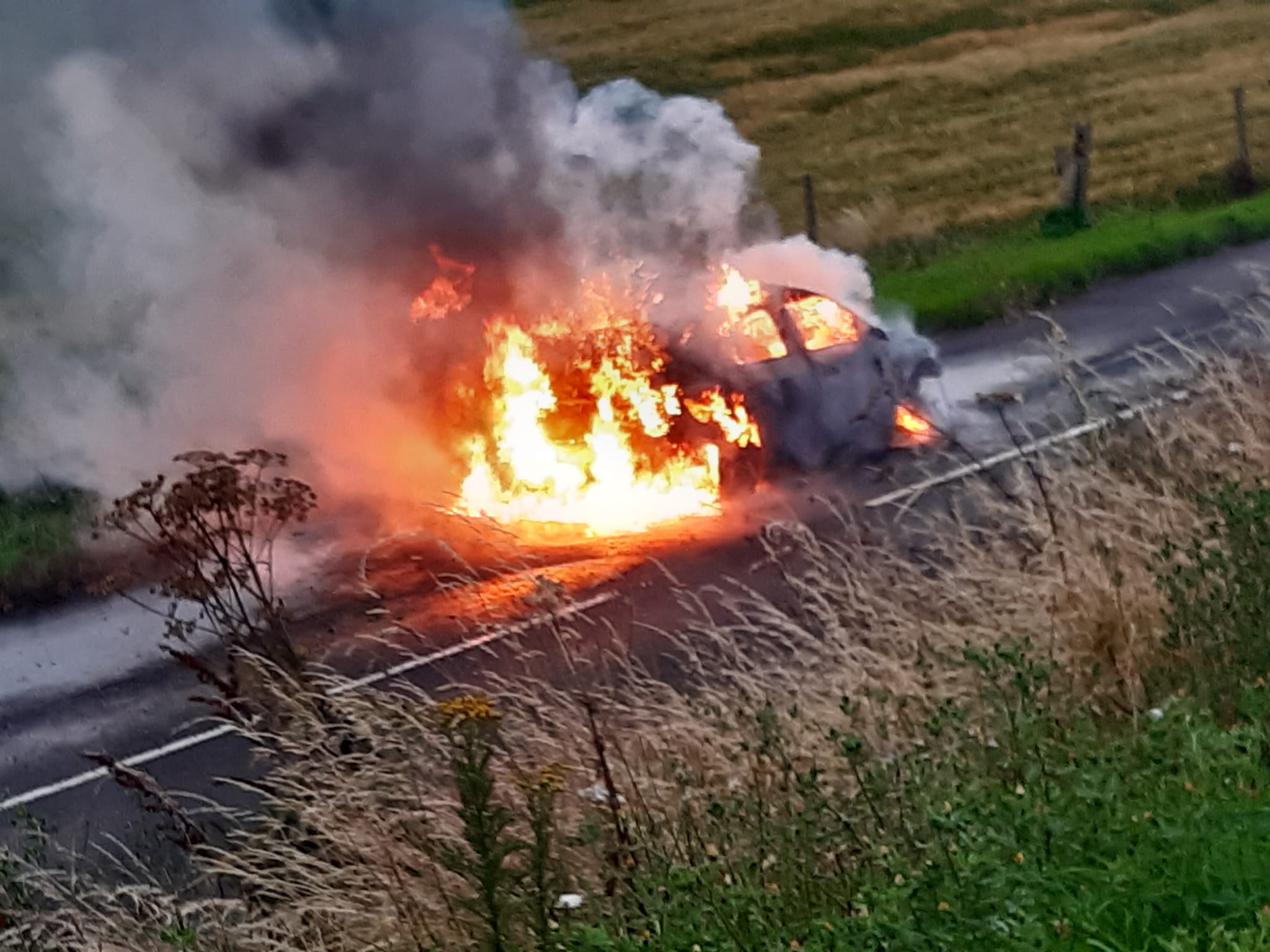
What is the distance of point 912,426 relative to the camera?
1180 centimetres

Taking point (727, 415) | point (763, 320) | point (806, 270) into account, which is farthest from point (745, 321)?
point (806, 270)

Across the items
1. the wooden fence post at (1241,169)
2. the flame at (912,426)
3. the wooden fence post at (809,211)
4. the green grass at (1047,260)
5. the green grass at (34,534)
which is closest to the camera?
the green grass at (34,534)

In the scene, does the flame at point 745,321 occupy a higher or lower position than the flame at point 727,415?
higher

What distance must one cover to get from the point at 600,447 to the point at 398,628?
2921mm

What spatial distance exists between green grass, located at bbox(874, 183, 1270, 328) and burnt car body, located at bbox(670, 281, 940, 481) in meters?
5.25

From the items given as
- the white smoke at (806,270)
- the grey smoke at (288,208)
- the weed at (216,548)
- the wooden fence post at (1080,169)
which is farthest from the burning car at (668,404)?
the wooden fence post at (1080,169)

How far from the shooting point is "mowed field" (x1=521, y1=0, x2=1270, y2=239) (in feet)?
79.3

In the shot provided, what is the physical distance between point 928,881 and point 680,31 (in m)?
26.1

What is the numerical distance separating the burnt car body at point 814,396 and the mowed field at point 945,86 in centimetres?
948

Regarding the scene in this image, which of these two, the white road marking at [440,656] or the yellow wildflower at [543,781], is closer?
the yellow wildflower at [543,781]

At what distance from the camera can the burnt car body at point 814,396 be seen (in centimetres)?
1127

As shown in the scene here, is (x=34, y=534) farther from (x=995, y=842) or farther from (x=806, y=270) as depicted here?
(x=995, y=842)

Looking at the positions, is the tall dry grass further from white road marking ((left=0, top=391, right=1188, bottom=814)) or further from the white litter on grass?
white road marking ((left=0, top=391, right=1188, bottom=814))

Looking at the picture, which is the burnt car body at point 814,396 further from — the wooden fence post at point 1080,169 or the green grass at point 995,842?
the wooden fence post at point 1080,169
